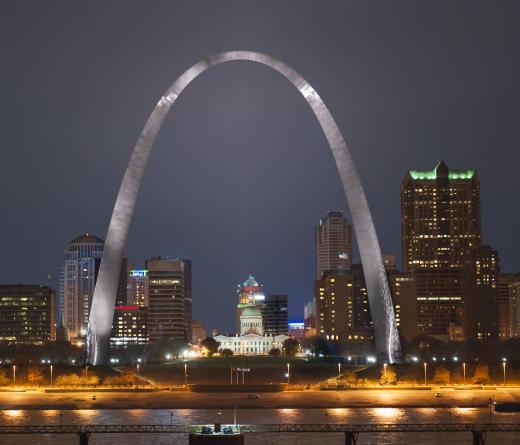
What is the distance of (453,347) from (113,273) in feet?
224

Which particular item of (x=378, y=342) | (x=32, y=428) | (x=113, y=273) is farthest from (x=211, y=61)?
(x=32, y=428)

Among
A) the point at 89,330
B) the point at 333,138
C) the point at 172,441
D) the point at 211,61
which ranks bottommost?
the point at 172,441

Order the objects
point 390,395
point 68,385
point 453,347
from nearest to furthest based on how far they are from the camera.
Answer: point 390,395 < point 68,385 < point 453,347

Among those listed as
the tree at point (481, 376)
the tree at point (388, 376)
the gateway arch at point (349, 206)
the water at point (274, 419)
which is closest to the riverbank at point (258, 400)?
the tree at point (388, 376)

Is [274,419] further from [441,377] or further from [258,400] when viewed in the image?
[441,377]

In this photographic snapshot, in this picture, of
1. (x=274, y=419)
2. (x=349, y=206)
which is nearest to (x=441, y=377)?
(x=349, y=206)

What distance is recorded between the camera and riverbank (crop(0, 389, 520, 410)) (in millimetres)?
67688

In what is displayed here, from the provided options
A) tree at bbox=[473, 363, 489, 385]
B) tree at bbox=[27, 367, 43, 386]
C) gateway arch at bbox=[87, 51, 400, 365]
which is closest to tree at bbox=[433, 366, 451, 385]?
tree at bbox=[473, 363, 489, 385]

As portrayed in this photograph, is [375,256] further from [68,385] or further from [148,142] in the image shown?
[68,385]

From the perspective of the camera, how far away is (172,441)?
51750 mm

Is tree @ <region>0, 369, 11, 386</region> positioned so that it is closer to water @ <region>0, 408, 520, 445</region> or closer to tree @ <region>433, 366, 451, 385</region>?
water @ <region>0, 408, 520, 445</region>

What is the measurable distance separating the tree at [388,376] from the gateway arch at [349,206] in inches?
49.9

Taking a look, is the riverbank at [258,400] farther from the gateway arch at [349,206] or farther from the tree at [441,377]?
the gateway arch at [349,206]

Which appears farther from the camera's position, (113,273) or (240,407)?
(113,273)
